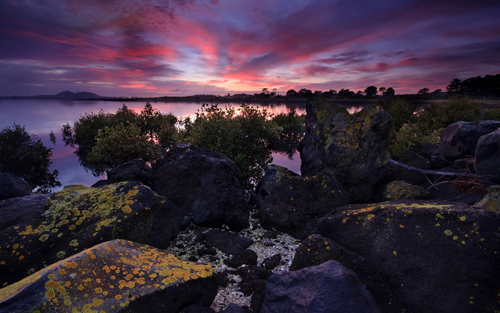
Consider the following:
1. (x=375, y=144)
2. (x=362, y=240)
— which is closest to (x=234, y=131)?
(x=375, y=144)

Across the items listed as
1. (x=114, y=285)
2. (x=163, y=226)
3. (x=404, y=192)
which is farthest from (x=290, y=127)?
(x=114, y=285)

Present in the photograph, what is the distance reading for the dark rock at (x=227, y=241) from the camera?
6.65 m

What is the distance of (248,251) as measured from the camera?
6238mm

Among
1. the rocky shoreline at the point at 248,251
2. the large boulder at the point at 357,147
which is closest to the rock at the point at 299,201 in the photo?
the rocky shoreline at the point at 248,251

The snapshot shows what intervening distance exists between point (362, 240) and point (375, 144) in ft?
20.0

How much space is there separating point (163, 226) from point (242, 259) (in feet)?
7.82

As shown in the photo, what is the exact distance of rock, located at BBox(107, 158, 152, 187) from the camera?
883 centimetres

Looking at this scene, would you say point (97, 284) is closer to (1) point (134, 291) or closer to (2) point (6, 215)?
(1) point (134, 291)

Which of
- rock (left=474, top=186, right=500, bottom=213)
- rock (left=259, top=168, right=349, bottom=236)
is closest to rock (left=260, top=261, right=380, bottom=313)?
rock (left=259, top=168, right=349, bottom=236)

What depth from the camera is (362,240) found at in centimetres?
501

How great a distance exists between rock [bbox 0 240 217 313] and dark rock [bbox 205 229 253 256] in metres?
2.16

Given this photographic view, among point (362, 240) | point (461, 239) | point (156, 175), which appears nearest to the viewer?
point (461, 239)

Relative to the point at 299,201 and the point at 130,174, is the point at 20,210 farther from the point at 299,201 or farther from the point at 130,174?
the point at 299,201

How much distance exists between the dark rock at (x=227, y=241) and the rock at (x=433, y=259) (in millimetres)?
3044
